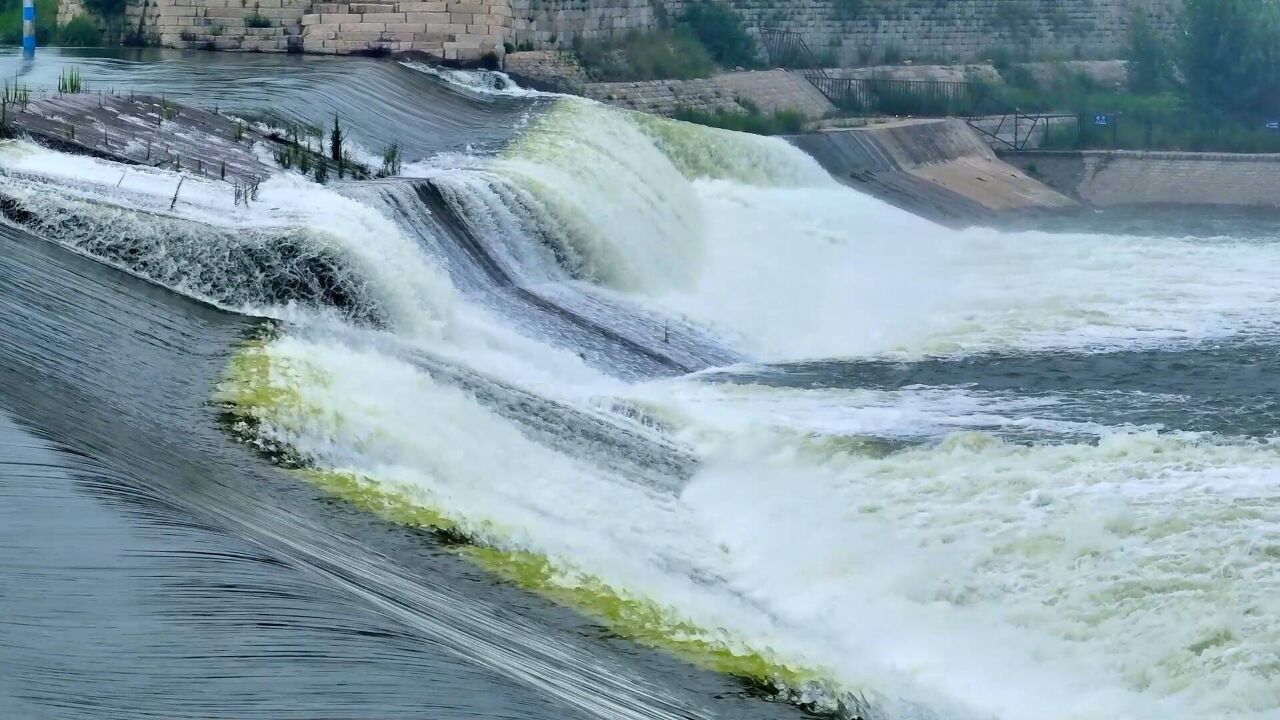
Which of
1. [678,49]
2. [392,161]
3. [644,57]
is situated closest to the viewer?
[392,161]

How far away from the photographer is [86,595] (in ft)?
21.4

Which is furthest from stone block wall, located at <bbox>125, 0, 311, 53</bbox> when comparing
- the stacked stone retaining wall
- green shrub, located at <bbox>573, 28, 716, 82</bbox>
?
green shrub, located at <bbox>573, 28, 716, 82</bbox>

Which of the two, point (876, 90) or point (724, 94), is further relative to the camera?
point (876, 90)

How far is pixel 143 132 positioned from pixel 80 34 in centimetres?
1590

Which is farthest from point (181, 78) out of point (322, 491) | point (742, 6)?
point (742, 6)

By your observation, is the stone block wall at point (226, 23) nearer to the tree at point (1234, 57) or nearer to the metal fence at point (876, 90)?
the metal fence at point (876, 90)

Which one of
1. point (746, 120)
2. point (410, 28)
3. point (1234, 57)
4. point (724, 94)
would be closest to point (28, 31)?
point (410, 28)

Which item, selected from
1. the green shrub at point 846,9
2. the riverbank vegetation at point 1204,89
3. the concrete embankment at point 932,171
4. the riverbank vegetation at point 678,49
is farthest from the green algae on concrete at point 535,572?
the green shrub at point 846,9

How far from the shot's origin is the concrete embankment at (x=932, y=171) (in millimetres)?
27969

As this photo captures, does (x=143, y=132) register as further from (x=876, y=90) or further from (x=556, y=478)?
(x=876, y=90)

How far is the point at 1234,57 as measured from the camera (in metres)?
42.2

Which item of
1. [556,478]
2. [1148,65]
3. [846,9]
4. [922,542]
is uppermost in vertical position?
[846,9]

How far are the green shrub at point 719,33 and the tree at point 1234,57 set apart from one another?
1158 cm

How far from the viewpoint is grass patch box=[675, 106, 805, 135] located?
99.3 feet
